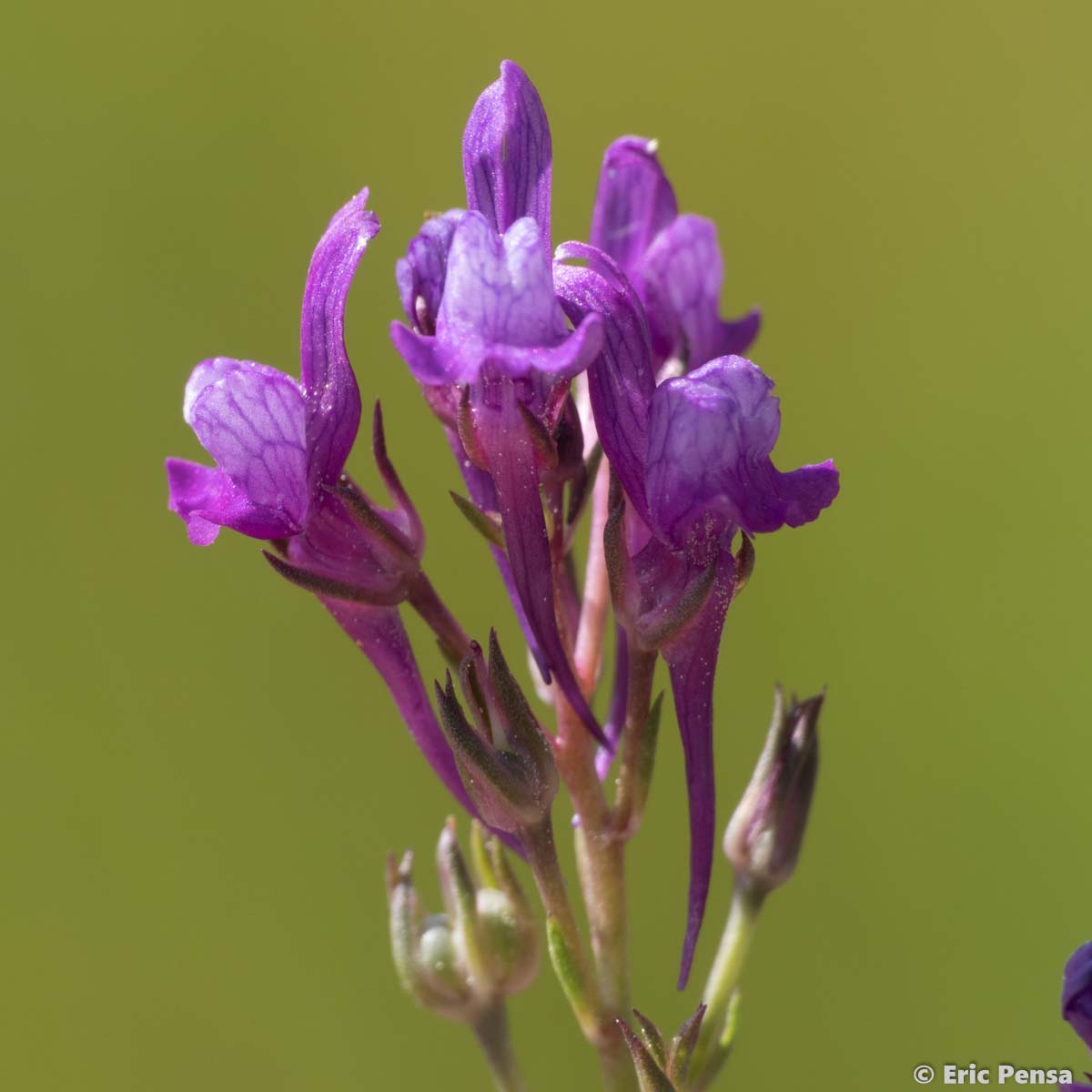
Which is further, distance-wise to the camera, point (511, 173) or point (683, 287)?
point (683, 287)

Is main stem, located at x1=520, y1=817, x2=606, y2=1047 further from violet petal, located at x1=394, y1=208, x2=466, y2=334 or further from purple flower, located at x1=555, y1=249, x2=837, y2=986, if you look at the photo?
violet petal, located at x1=394, y1=208, x2=466, y2=334

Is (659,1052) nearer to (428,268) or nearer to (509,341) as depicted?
(509,341)

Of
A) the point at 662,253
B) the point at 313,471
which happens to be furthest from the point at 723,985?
the point at 662,253

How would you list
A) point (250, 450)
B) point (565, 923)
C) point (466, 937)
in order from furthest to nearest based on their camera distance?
1. point (466, 937)
2. point (565, 923)
3. point (250, 450)

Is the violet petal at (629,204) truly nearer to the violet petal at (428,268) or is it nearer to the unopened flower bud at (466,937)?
the violet petal at (428,268)

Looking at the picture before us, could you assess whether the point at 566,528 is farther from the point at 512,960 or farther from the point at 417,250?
the point at 512,960

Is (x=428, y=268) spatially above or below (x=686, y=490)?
above
